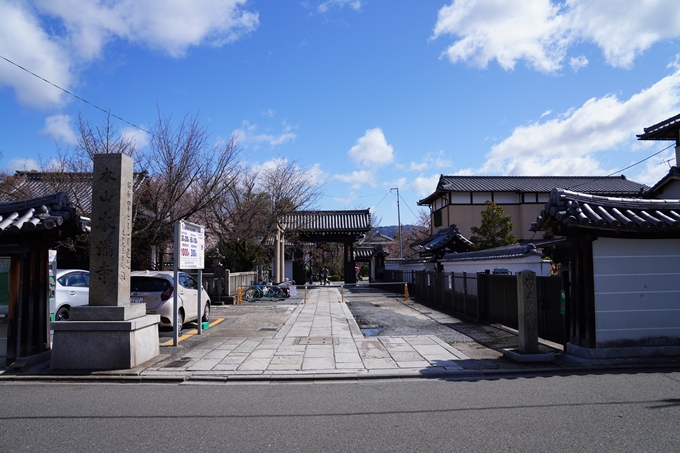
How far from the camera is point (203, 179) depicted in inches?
736

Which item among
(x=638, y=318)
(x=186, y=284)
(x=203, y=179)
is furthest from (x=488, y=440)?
(x=203, y=179)

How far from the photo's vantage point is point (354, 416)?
5.88m

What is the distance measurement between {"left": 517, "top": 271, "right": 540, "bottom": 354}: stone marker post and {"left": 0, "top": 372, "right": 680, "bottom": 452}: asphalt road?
1236 millimetres

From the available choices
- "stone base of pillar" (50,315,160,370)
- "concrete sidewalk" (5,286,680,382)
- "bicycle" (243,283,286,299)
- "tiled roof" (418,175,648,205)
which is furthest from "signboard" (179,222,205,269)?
"tiled roof" (418,175,648,205)

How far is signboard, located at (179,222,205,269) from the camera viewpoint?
1120 cm

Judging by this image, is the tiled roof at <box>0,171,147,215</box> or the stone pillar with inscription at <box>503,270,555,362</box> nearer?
the stone pillar with inscription at <box>503,270,555,362</box>

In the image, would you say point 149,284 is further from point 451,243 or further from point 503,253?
point 451,243

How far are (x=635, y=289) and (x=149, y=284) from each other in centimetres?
1068

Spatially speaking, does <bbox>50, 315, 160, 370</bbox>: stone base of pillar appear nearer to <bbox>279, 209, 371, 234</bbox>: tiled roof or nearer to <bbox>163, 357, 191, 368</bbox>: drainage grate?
<bbox>163, 357, 191, 368</bbox>: drainage grate

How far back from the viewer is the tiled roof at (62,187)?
55.9 feet

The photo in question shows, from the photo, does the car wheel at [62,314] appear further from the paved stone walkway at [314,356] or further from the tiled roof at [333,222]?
the tiled roof at [333,222]

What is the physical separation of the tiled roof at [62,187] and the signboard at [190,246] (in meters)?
6.21

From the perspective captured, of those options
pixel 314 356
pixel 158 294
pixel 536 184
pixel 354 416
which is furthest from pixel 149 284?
pixel 536 184

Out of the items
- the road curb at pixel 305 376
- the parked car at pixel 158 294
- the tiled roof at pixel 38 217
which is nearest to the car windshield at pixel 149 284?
the parked car at pixel 158 294
